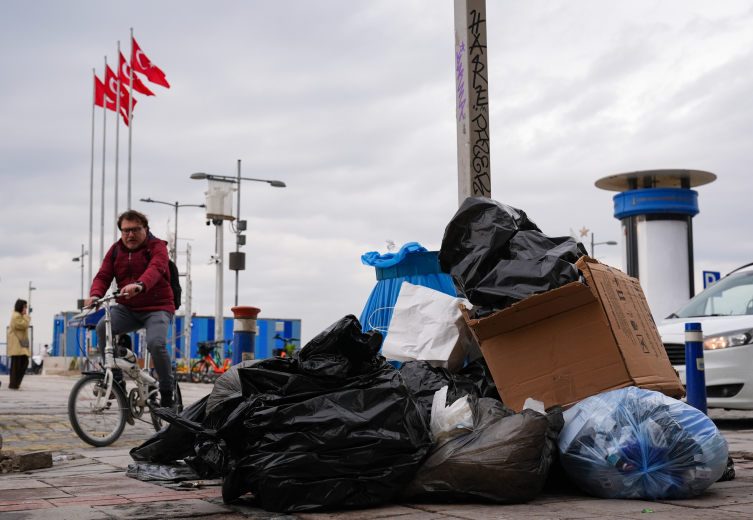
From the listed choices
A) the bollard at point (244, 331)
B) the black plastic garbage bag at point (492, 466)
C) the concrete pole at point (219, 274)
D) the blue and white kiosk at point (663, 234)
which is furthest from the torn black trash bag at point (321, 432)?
the concrete pole at point (219, 274)

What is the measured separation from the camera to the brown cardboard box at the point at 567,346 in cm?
→ 380

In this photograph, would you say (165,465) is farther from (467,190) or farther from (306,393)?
(467,190)

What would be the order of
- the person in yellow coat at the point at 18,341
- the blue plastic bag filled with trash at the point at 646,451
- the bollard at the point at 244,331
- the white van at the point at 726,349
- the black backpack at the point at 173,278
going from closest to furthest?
the blue plastic bag filled with trash at the point at 646,451 → the black backpack at the point at 173,278 → the white van at the point at 726,349 → the bollard at the point at 244,331 → the person in yellow coat at the point at 18,341

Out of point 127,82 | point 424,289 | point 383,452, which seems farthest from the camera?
point 127,82

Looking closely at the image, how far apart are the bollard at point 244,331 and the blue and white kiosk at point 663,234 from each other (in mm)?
8787

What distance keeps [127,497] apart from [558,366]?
2.16 metres

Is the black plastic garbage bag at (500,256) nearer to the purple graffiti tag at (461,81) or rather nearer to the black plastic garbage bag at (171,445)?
A: the purple graffiti tag at (461,81)

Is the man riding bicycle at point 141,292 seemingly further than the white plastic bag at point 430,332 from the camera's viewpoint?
Yes

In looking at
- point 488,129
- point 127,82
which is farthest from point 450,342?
point 127,82

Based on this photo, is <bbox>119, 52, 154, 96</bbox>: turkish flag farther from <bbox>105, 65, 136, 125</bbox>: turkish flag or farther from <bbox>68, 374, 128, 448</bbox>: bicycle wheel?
<bbox>68, 374, 128, 448</bbox>: bicycle wheel

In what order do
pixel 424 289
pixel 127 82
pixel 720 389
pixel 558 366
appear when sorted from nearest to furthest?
pixel 558 366 < pixel 424 289 < pixel 720 389 < pixel 127 82

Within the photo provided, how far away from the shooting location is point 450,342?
14.2ft

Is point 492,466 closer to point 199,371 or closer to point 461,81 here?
point 461,81

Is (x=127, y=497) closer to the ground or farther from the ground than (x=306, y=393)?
closer to the ground
